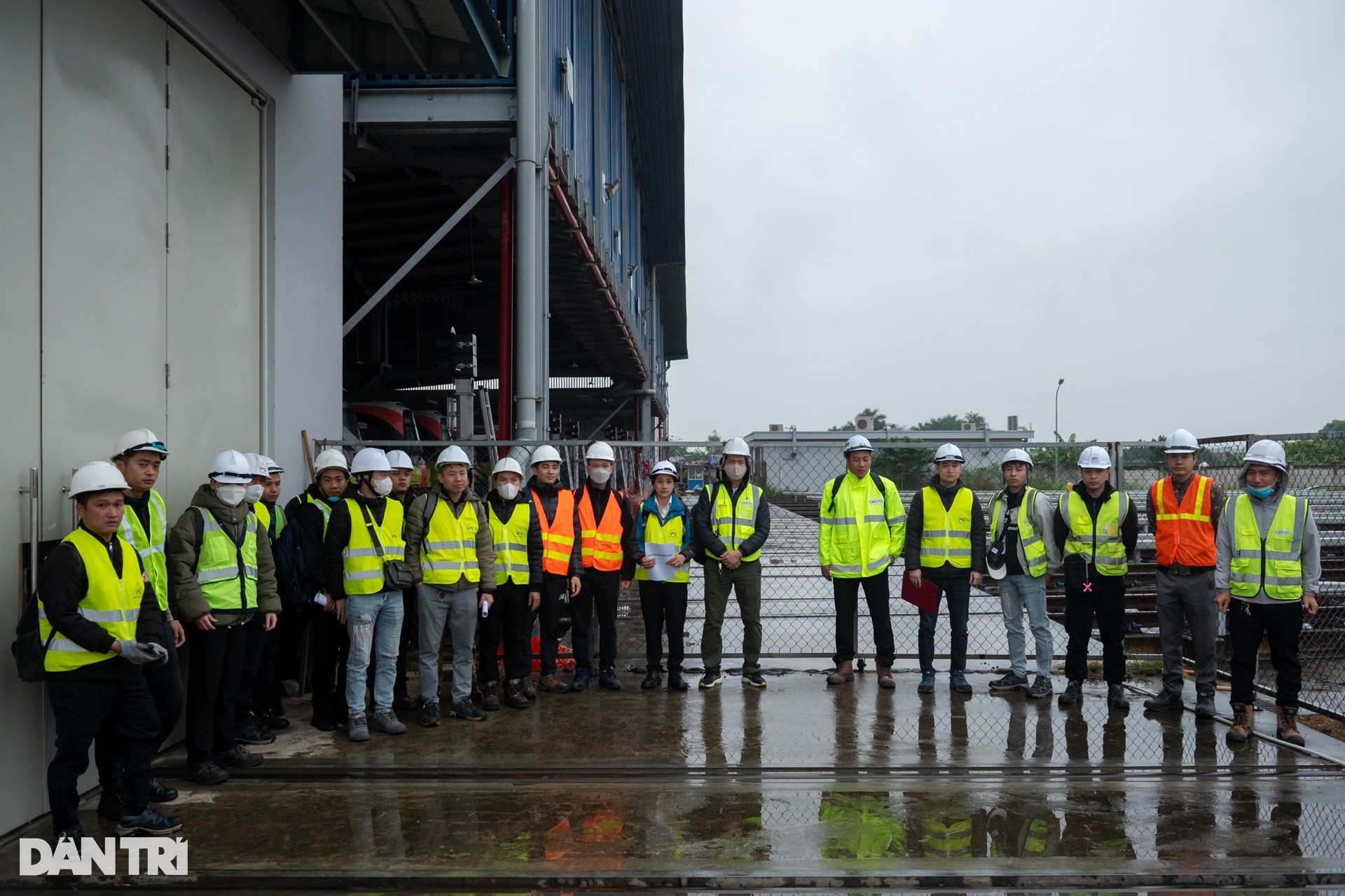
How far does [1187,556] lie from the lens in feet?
22.9

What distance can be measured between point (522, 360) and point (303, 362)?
2.72 metres

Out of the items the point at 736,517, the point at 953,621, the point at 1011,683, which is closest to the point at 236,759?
the point at 736,517

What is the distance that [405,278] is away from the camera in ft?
65.4

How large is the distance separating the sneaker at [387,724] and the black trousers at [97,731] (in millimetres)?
1865

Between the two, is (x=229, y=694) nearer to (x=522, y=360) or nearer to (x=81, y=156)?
(x=81, y=156)

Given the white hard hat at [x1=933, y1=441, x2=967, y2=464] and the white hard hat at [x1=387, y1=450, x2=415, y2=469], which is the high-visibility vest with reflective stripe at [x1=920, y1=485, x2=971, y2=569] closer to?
the white hard hat at [x1=933, y1=441, x2=967, y2=464]

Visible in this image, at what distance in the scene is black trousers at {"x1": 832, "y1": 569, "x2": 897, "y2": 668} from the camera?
313 inches

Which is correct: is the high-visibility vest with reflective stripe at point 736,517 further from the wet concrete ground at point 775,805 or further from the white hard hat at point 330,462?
the white hard hat at point 330,462

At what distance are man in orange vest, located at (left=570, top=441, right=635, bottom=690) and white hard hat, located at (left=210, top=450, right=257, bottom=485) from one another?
285 centimetres

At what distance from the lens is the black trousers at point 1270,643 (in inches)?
247

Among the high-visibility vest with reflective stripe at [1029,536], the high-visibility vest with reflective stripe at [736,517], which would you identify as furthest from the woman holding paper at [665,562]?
the high-visibility vest with reflective stripe at [1029,536]

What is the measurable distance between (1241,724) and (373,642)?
654 centimetres

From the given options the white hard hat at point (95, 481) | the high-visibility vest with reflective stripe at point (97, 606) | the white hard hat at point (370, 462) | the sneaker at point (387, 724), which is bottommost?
the sneaker at point (387, 724)

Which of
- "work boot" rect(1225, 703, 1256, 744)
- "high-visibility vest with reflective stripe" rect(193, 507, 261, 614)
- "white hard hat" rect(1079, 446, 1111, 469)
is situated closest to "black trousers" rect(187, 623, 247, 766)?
"high-visibility vest with reflective stripe" rect(193, 507, 261, 614)
